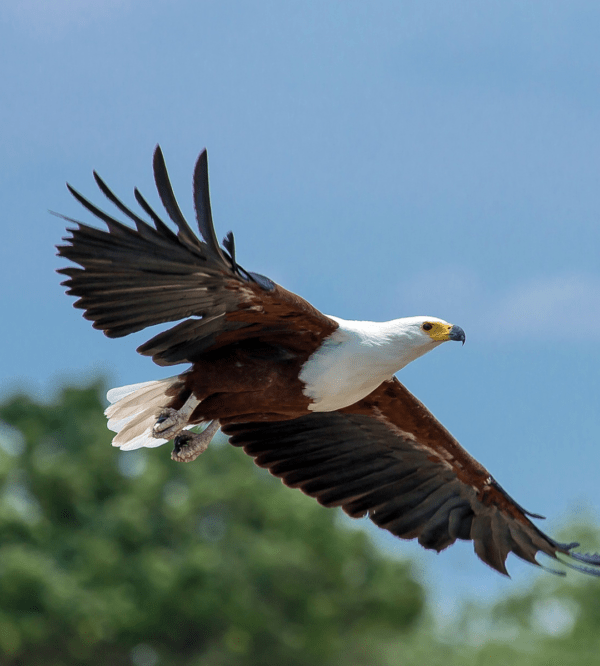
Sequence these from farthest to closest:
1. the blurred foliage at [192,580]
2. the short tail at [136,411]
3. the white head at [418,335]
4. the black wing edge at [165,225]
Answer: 1. the blurred foliage at [192,580]
2. the short tail at [136,411]
3. the white head at [418,335]
4. the black wing edge at [165,225]

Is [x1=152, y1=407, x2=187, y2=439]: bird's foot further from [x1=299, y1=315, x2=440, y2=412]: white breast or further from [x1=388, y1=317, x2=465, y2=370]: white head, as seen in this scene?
[x1=388, y1=317, x2=465, y2=370]: white head

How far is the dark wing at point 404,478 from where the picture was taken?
25.3ft

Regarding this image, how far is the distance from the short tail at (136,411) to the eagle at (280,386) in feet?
0.03

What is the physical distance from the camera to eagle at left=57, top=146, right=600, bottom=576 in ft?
18.7

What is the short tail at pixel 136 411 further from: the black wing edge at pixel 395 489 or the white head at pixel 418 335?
the white head at pixel 418 335

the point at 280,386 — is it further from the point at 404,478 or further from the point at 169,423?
the point at 404,478

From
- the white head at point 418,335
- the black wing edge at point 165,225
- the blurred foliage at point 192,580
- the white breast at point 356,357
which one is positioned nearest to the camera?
the black wing edge at point 165,225

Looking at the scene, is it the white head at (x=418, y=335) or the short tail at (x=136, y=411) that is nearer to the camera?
the white head at (x=418, y=335)

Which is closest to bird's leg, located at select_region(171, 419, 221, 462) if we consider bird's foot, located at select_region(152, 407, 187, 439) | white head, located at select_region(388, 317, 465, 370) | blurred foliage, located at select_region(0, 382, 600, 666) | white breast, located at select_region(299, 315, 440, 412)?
bird's foot, located at select_region(152, 407, 187, 439)

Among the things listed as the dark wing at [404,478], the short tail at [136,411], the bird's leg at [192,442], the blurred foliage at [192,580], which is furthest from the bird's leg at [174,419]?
the blurred foliage at [192,580]

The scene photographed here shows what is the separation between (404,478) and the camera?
315 inches

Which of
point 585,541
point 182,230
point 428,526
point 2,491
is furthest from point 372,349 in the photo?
point 585,541

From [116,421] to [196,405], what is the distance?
859 mm

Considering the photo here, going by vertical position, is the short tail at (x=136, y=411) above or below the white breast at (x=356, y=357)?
below
